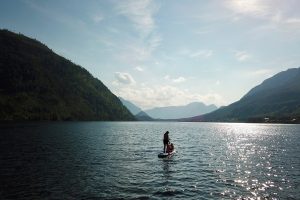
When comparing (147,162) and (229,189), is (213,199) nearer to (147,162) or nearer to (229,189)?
(229,189)

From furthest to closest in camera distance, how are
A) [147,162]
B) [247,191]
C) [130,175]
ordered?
[147,162], [130,175], [247,191]

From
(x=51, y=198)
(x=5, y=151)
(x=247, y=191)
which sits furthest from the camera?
(x=5, y=151)

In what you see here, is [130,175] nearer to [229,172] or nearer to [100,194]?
[100,194]

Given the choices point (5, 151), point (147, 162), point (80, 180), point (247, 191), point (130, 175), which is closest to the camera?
point (247, 191)

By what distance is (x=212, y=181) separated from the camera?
40156mm

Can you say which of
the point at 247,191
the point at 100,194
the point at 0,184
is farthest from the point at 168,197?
the point at 0,184

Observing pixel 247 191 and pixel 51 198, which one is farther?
pixel 247 191

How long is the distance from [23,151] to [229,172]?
42.7 meters

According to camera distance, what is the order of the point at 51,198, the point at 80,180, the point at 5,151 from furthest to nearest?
the point at 5,151, the point at 80,180, the point at 51,198

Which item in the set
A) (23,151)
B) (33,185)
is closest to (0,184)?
(33,185)

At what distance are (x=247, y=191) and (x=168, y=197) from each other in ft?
31.4

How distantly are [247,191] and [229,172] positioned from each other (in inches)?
481

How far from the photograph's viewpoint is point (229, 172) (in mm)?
46906

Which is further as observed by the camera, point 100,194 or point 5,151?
point 5,151
